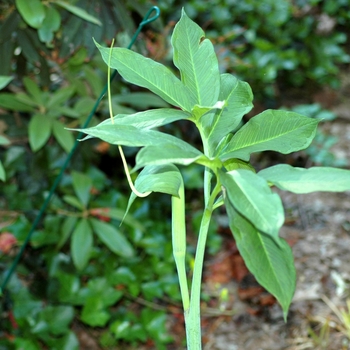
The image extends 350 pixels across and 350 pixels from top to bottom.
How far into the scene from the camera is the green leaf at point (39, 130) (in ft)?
3.81

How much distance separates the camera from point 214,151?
480mm

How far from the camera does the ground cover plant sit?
380 mm

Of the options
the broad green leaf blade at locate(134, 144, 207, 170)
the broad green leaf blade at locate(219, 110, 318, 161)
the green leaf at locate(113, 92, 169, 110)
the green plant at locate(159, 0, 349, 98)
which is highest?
the broad green leaf blade at locate(134, 144, 207, 170)

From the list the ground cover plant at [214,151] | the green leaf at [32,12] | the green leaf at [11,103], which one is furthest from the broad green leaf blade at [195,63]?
the green leaf at [11,103]

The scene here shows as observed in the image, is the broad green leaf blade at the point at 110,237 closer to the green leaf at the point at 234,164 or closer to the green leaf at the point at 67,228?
the green leaf at the point at 67,228

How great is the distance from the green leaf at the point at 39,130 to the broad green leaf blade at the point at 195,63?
728 millimetres

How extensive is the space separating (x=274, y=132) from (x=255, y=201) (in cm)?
11

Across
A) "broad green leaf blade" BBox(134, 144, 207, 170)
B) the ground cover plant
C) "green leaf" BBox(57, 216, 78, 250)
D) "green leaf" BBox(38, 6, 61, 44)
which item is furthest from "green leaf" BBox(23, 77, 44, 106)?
"broad green leaf blade" BBox(134, 144, 207, 170)

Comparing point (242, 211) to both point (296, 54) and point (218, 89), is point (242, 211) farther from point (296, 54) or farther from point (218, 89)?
point (296, 54)

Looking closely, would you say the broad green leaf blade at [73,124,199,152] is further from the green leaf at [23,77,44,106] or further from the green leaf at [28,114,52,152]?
the green leaf at [23,77,44,106]

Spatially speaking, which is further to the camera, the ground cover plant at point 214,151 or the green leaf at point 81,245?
the green leaf at point 81,245

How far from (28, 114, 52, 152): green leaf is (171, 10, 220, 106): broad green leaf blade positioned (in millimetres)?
728

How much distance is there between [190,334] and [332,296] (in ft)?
4.44

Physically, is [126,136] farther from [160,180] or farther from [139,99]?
[139,99]
